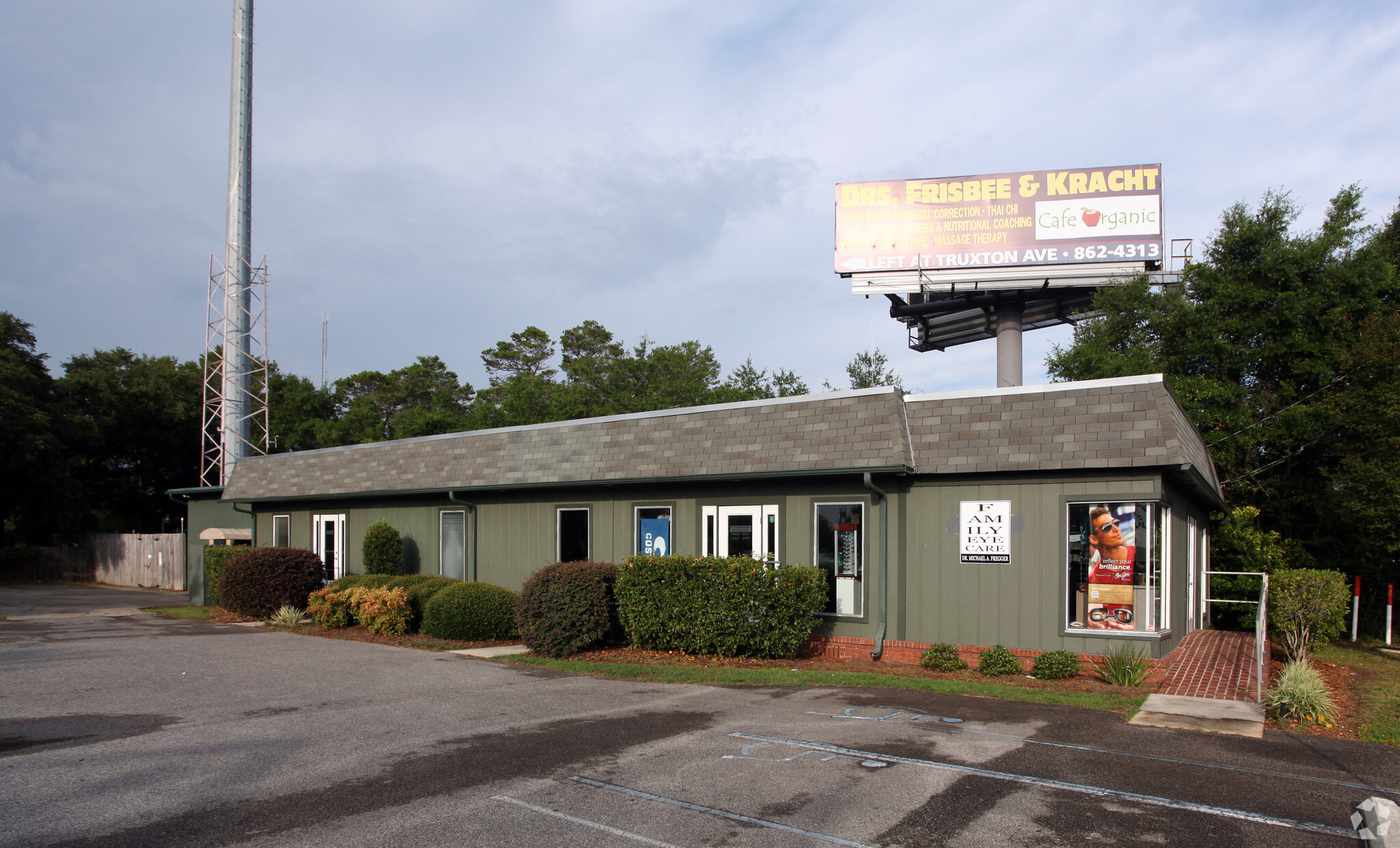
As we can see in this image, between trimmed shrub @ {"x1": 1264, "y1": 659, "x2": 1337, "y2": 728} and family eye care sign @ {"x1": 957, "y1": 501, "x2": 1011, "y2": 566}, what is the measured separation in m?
3.48

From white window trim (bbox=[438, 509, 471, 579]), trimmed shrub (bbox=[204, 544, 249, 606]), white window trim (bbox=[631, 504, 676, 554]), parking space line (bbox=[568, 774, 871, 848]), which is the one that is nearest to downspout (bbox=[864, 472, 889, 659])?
white window trim (bbox=[631, 504, 676, 554])

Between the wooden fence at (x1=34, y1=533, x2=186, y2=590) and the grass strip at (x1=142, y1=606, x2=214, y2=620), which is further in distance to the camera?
the wooden fence at (x1=34, y1=533, x2=186, y2=590)

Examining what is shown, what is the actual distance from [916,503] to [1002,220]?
46.8 feet

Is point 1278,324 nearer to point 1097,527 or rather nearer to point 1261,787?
point 1097,527

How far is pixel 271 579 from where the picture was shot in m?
18.7

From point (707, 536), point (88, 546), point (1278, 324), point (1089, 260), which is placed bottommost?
point (88, 546)

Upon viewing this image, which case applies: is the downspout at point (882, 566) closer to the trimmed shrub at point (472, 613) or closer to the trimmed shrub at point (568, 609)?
the trimmed shrub at point (568, 609)

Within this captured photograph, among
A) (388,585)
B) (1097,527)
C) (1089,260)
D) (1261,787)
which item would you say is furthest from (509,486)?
(1089,260)

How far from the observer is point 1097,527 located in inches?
444

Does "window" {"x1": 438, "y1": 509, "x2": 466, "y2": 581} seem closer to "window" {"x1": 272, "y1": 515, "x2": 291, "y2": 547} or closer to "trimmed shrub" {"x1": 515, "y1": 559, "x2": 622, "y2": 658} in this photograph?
"trimmed shrub" {"x1": 515, "y1": 559, "x2": 622, "y2": 658}

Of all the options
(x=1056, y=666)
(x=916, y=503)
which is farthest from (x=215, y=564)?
(x=1056, y=666)

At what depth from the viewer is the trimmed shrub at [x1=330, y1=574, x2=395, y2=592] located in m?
17.0

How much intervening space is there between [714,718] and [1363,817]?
17.0 feet

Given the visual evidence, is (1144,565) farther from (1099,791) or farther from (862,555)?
(1099,791)
